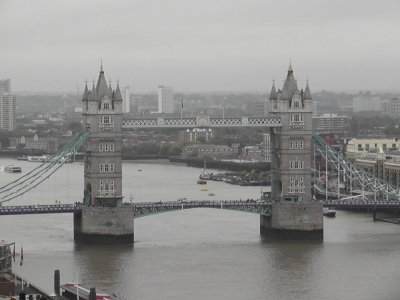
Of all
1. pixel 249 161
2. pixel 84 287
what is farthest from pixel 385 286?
pixel 249 161

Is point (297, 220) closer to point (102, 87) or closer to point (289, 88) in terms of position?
point (289, 88)

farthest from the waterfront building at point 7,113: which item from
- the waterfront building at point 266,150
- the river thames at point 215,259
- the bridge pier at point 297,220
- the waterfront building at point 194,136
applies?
the bridge pier at point 297,220

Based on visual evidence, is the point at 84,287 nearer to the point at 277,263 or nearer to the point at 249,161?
the point at 277,263

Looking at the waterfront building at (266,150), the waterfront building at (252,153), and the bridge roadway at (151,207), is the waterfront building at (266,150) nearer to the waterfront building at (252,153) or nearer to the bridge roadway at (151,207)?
the waterfront building at (252,153)

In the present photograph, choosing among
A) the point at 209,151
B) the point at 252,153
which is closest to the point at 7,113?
the point at 209,151

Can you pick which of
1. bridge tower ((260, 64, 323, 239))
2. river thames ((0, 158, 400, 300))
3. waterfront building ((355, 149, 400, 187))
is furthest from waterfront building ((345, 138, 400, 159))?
bridge tower ((260, 64, 323, 239))

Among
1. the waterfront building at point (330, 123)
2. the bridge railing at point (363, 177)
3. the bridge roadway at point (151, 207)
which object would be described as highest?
the waterfront building at point (330, 123)

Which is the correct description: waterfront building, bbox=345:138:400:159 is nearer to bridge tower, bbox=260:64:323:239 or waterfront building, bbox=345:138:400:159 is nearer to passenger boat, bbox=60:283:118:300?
bridge tower, bbox=260:64:323:239
